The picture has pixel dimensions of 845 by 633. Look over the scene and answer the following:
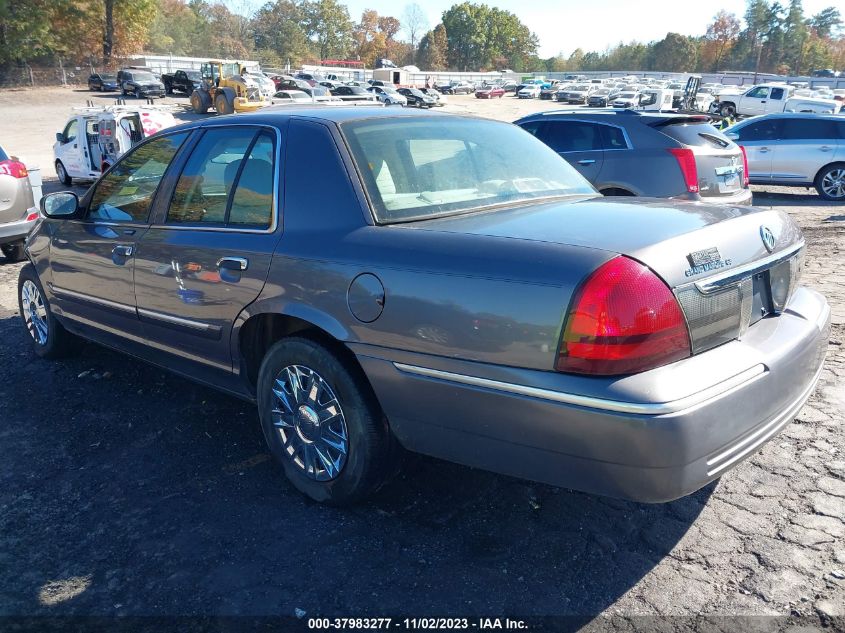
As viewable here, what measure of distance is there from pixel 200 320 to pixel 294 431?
799mm

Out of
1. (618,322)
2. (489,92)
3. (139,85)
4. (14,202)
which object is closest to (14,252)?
(14,202)

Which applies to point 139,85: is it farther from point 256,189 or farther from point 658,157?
point 256,189

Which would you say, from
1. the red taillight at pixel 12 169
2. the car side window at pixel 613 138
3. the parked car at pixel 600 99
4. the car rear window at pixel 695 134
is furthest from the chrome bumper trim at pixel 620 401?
the parked car at pixel 600 99

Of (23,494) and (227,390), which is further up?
(227,390)

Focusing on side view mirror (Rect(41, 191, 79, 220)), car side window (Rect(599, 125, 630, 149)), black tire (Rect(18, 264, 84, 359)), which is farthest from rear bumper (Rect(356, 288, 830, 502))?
car side window (Rect(599, 125, 630, 149))

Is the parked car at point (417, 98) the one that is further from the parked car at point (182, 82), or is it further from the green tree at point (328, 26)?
the green tree at point (328, 26)

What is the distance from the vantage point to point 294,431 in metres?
3.31

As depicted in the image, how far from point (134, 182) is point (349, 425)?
2.24m

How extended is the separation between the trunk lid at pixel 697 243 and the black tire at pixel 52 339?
134 inches

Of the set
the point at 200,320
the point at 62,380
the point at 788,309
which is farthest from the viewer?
the point at 62,380

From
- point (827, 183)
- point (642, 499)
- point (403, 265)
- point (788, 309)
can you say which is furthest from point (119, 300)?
point (827, 183)

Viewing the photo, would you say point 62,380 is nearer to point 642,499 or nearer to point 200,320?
point 200,320

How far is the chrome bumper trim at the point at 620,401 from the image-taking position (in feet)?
7.44

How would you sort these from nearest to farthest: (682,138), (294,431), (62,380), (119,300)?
(294,431)
(119,300)
(62,380)
(682,138)
